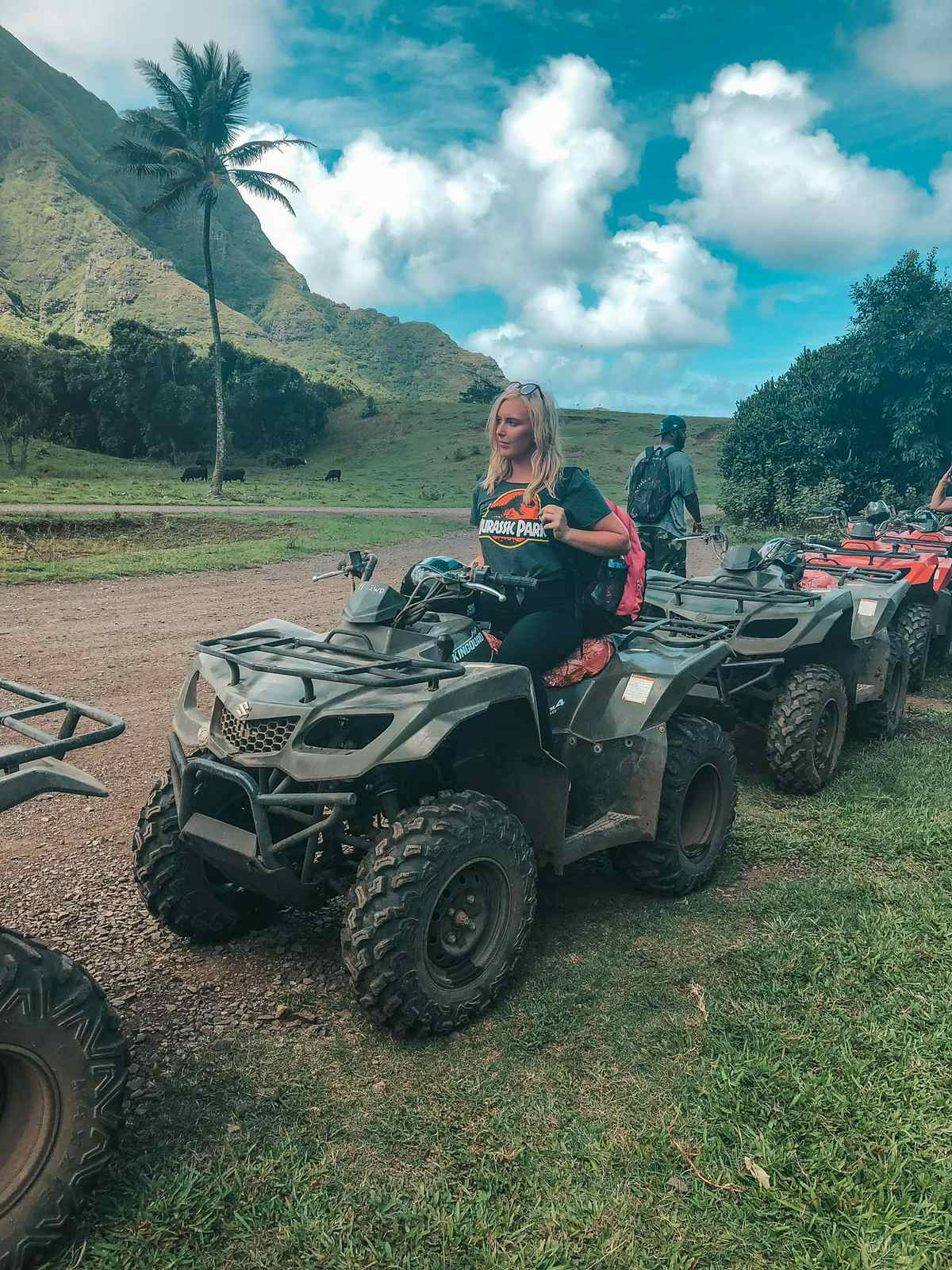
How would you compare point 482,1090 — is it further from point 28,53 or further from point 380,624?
point 28,53

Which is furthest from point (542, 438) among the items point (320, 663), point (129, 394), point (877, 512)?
point (129, 394)

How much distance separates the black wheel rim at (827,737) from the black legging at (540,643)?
2642 millimetres

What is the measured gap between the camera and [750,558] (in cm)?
645

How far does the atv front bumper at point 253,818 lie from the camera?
9.48 ft

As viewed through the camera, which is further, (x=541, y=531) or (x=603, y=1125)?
(x=541, y=531)

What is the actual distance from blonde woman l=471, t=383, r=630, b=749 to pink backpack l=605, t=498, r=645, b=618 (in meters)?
0.14

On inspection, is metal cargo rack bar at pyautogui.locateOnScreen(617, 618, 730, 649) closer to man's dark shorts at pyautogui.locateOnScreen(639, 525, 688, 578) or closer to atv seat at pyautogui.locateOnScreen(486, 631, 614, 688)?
atv seat at pyautogui.locateOnScreen(486, 631, 614, 688)

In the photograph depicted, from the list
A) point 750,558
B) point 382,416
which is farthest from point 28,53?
point 750,558

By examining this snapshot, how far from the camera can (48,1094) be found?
2215 mm

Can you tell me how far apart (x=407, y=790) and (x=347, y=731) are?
44cm

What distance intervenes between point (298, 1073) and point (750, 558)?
4690mm

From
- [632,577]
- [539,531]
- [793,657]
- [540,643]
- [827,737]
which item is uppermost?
[539,531]

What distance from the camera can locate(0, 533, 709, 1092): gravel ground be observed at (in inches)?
126

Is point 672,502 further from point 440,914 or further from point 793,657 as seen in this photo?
point 440,914
